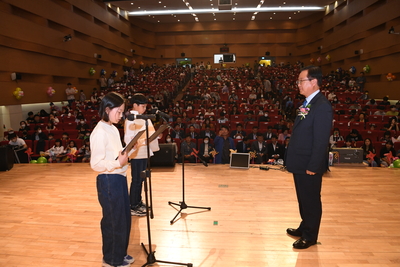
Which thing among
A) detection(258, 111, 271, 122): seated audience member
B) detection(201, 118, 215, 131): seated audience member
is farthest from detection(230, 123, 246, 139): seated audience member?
detection(258, 111, 271, 122): seated audience member

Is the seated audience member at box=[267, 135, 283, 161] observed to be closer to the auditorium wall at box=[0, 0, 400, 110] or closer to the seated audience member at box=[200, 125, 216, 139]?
the seated audience member at box=[200, 125, 216, 139]

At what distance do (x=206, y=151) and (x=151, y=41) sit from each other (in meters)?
23.1

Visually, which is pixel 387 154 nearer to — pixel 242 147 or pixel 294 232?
pixel 242 147

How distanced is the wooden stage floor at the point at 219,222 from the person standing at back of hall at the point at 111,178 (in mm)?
366

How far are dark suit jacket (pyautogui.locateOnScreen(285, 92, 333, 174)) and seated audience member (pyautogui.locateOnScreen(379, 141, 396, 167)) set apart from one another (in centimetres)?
470

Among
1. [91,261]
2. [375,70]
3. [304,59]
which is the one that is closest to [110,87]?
[375,70]

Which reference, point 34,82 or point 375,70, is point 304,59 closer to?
point 375,70

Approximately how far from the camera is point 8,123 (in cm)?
1034

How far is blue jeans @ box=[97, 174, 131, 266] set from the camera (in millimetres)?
2209

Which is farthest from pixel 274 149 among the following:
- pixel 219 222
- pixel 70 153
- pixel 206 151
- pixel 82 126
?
pixel 82 126

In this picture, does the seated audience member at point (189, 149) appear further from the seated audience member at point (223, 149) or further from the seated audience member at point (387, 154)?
the seated audience member at point (387, 154)

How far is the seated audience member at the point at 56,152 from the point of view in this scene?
6.96m

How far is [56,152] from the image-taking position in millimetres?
7125

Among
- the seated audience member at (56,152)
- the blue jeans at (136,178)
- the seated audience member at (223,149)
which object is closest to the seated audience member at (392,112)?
the seated audience member at (223,149)
